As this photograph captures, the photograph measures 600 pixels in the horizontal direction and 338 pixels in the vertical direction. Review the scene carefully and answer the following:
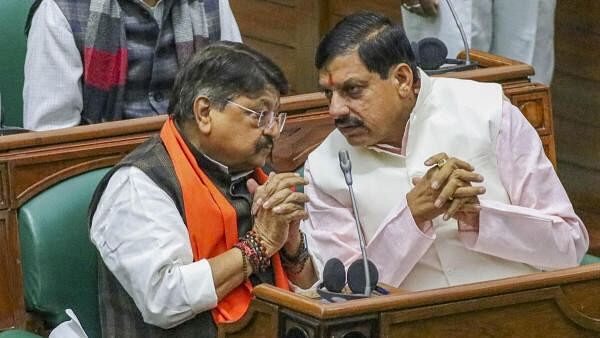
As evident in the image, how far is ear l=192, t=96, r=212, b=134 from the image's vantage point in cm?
283

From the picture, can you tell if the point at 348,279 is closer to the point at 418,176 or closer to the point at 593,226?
the point at 418,176

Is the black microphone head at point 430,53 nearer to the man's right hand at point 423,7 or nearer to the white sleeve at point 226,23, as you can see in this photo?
the white sleeve at point 226,23

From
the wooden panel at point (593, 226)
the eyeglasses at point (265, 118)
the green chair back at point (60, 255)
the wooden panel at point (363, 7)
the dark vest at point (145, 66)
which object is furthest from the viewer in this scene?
the wooden panel at point (363, 7)

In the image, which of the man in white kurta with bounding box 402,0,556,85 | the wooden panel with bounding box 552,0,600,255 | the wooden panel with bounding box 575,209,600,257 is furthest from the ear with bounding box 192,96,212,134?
the wooden panel with bounding box 552,0,600,255

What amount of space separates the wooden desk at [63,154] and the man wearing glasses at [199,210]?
20cm

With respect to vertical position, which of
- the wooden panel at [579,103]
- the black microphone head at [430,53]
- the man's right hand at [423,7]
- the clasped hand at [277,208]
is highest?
the black microphone head at [430,53]

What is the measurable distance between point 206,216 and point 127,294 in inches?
8.3

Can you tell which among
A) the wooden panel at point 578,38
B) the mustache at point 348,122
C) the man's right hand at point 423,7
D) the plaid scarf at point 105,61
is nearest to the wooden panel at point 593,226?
the wooden panel at point 578,38

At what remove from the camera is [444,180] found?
287cm

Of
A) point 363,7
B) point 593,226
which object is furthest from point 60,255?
point 363,7

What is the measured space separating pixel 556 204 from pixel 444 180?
314mm

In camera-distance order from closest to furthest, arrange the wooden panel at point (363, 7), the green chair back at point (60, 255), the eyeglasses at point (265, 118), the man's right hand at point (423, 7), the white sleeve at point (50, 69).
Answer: the eyeglasses at point (265, 118) < the green chair back at point (60, 255) < the white sleeve at point (50, 69) < the man's right hand at point (423, 7) < the wooden panel at point (363, 7)

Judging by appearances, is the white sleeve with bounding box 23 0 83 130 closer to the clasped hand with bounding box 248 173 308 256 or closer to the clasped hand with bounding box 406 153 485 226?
the clasped hand with bounding box 248 173 308 256

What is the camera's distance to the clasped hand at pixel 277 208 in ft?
9.20
